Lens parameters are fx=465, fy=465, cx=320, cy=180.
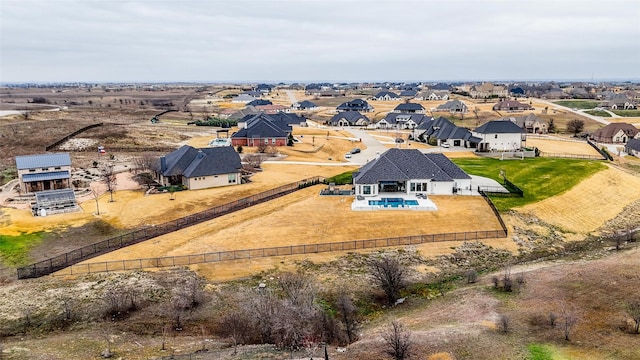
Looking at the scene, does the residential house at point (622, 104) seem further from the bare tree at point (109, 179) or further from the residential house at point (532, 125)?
the bare tree at point (109, 179)

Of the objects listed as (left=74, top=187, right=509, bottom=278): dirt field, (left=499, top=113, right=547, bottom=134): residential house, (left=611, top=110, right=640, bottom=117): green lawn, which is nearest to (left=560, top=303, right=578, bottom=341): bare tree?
(left=74, top=187, right=509, bottom=278): dirt field

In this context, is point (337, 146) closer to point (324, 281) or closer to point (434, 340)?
point (324, 281)

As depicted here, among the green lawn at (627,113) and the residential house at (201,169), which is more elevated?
the green lawn at (627,113)

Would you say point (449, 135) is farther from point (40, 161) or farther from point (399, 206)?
point (40, 161)

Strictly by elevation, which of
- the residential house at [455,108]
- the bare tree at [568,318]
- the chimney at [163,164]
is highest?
the residential house at [455,108]

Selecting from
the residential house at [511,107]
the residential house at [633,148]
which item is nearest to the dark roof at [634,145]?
the residential house at [633,148]

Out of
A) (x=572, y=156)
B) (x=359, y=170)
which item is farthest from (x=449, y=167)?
(x=572, y=156)
